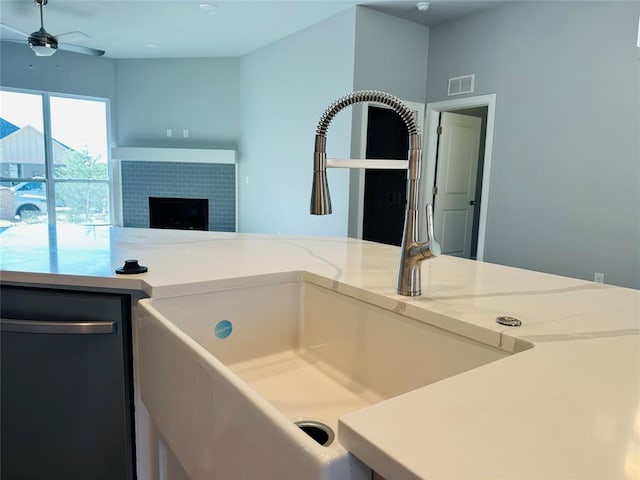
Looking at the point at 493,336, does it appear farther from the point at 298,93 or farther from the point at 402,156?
the point at 402,156

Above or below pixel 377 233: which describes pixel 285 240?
above

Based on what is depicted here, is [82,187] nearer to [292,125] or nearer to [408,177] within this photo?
[292,125]

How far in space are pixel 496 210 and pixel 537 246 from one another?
0.53m

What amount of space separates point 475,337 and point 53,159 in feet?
21.9

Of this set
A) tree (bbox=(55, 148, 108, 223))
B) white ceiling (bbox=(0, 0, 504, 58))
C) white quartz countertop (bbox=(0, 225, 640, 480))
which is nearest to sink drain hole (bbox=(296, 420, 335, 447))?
white quartz countertop (bbox=(0, 225, 640, 480))

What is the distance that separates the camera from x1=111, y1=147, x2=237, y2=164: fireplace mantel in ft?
19.7

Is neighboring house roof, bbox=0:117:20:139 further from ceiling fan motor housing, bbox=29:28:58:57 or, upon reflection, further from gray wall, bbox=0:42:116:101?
ceiling fan motor housing, bbox=29:28:58:57

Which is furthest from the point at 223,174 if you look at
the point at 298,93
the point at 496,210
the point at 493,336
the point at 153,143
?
the point at 493,336

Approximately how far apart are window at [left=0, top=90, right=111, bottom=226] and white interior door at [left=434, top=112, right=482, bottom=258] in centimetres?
485

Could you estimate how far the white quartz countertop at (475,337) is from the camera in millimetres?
418

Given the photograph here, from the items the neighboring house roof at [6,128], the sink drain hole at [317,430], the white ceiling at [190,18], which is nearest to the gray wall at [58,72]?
the white ceiling at [190,18]

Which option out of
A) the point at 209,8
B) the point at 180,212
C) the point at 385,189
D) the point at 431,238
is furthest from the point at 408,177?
the point at 180,212

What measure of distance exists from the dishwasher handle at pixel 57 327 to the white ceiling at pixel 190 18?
371 cm

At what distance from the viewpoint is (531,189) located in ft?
12.6
